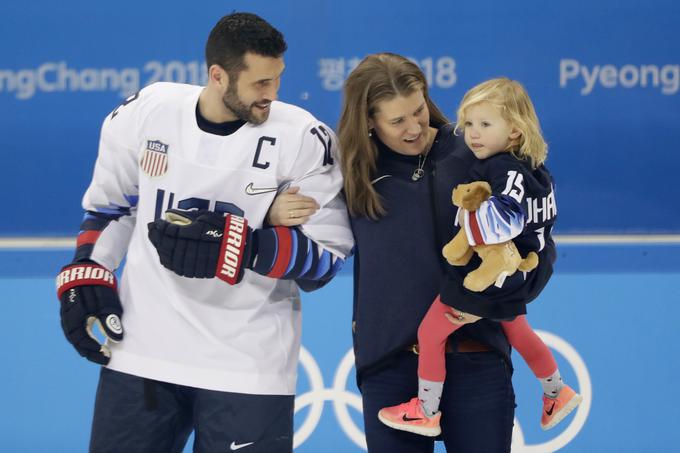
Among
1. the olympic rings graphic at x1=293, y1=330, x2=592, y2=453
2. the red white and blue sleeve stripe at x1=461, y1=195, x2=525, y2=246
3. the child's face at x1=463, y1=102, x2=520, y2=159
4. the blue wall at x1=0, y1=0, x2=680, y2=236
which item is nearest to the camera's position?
the red white and blue sleeve stripe at x1=461, y1=195, x2=525, y2=246

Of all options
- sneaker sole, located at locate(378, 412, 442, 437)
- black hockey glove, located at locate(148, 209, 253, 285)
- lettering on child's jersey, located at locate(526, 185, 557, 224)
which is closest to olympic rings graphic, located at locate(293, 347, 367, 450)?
sneaker sole, located at locate(378, 412, 442, 437)

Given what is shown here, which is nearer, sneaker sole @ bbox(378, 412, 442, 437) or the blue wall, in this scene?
sneaker sole @ bbox(378, 412, 442, 437)

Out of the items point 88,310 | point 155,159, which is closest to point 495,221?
point 155,159

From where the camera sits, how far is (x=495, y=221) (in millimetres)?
2699

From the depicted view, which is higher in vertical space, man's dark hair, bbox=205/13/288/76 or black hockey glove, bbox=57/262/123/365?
man's dark hair, bbox=205/13/288/76

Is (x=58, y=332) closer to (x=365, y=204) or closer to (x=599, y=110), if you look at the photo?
(x=365, y=204)

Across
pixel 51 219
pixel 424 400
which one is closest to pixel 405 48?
pixel 51 219

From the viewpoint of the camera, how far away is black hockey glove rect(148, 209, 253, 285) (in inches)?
109

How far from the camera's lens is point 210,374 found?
2.97m

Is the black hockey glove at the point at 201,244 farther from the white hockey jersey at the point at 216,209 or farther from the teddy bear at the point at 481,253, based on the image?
the teddy bear at the point at 481,253

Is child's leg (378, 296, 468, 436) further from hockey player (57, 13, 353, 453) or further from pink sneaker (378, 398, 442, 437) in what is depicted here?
hockey player (57, 13, 353, 453)

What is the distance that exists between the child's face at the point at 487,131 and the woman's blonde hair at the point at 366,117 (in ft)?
0.70

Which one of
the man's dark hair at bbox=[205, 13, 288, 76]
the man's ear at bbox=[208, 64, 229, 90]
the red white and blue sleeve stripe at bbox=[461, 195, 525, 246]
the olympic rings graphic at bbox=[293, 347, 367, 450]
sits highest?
the man's dark hair at bbox=[205, 13, 288, 76]

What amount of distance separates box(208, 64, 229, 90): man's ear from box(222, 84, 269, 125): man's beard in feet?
0.08
